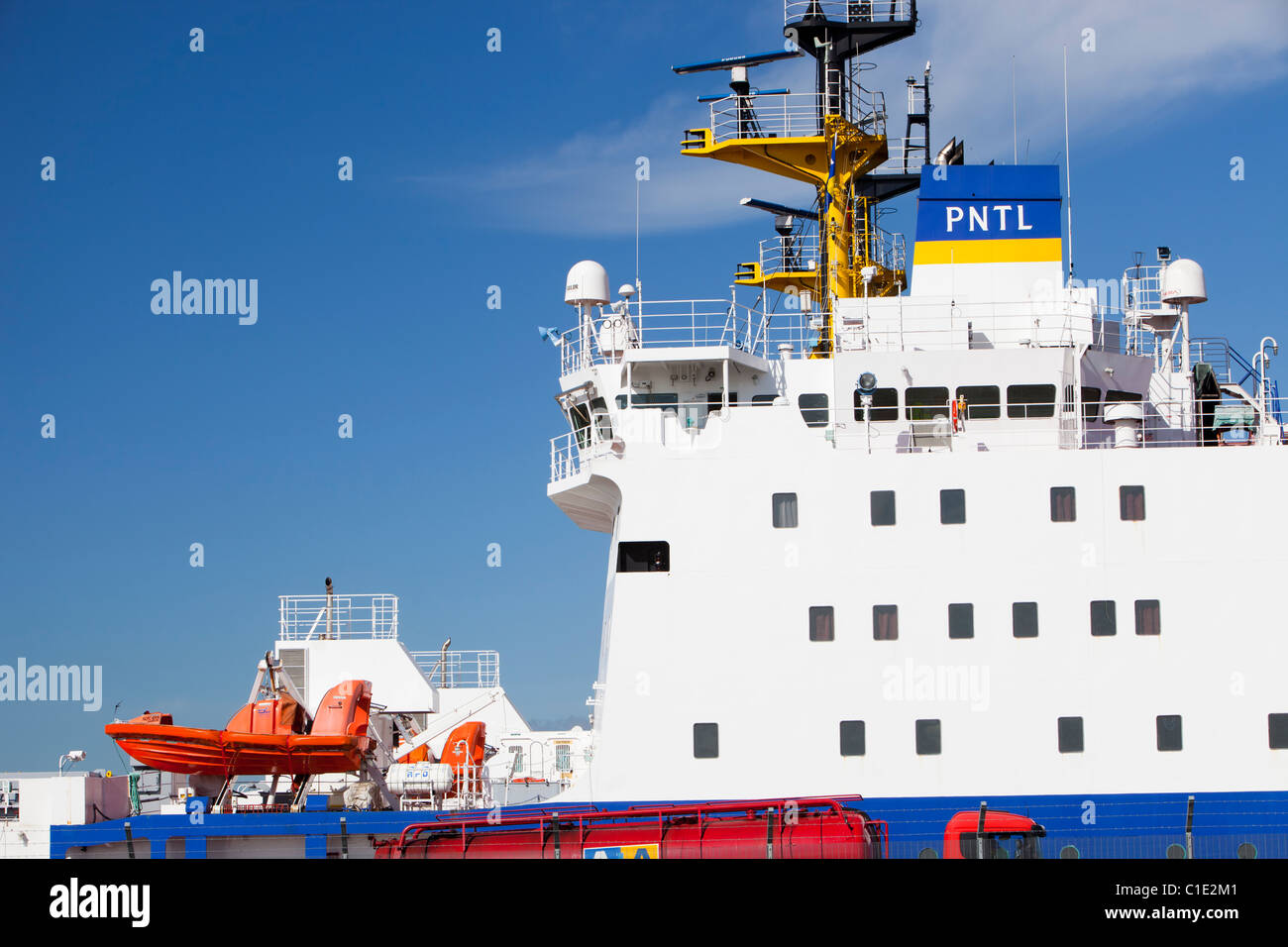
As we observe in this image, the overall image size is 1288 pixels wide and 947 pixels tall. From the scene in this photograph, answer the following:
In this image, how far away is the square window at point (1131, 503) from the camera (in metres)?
19.3

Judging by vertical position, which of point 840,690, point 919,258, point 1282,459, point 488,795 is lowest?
point 488,795

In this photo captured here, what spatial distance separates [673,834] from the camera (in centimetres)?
1666

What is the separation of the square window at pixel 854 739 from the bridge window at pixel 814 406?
5142 millimetres

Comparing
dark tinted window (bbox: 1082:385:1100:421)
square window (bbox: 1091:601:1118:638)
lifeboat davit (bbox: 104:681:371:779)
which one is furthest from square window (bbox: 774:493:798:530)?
lifeboat davit (bbox: 104:681:371:779)

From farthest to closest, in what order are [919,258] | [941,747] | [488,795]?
1. [919,258]
2. [488,795]
3. [941,747]

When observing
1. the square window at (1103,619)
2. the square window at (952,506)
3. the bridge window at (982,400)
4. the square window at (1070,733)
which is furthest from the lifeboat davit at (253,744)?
the square window at (1103,619)

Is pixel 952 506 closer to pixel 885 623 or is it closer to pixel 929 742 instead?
pixel 885 623

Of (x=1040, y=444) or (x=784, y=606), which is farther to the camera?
(x=1040, y=444)

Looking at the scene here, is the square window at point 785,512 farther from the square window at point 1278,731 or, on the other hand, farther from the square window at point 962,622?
the square window at point 1278,731
